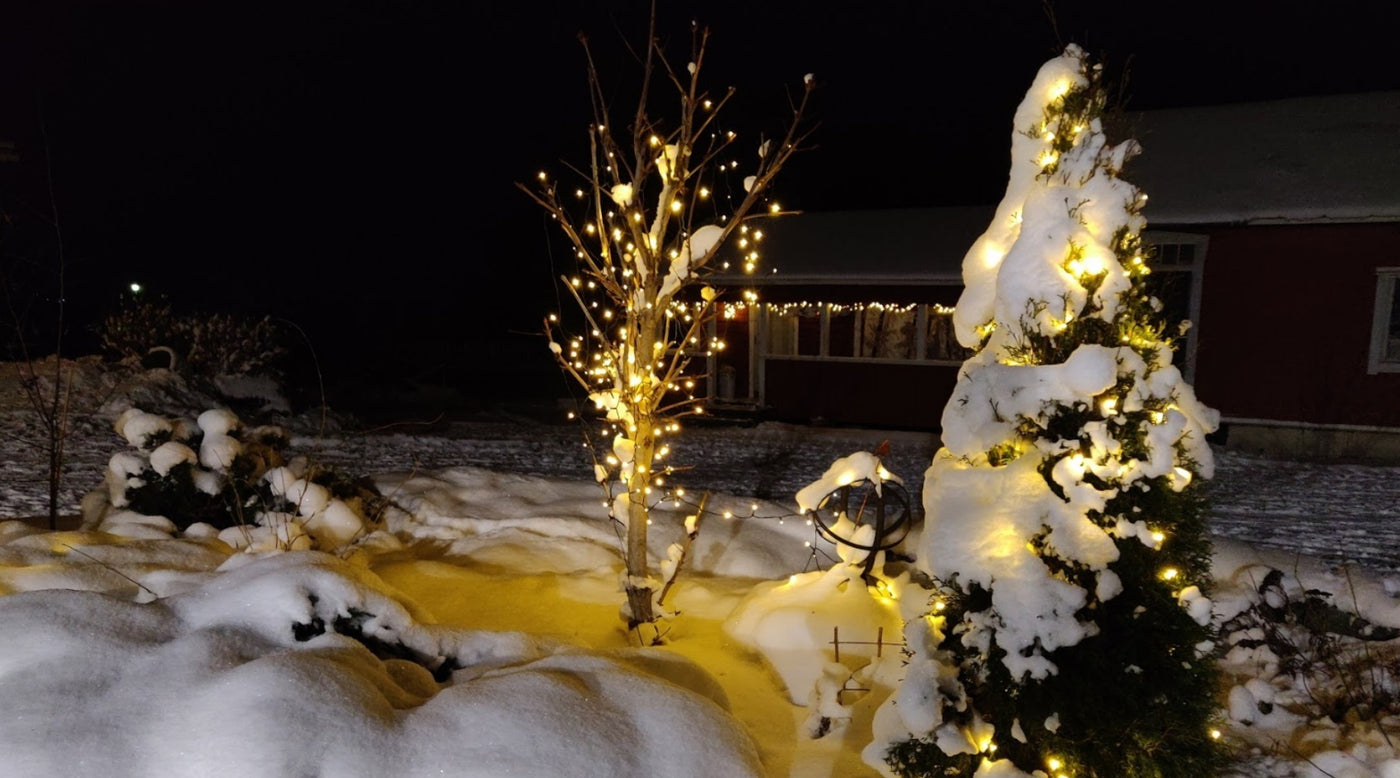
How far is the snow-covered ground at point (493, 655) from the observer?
2908 mm

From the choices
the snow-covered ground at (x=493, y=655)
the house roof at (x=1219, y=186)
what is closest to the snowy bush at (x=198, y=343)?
the house roof at (x=1219, y=186)

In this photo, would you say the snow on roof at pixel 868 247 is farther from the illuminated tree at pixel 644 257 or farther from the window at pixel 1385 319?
the illuminated tree at pixel 644 257

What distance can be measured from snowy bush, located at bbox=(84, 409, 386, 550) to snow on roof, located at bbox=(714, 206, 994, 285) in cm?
959

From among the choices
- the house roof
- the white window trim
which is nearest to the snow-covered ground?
the white window trim

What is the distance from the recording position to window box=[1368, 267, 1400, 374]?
38.6ft

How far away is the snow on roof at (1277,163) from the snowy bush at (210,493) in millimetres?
10770

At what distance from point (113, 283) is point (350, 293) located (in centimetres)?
968

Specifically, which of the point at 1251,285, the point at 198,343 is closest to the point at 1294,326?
the point at 1251,285

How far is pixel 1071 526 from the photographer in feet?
10.1

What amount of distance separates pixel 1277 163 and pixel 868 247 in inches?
258

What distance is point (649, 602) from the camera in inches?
212

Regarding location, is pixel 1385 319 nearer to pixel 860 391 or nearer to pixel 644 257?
pixel 860 391

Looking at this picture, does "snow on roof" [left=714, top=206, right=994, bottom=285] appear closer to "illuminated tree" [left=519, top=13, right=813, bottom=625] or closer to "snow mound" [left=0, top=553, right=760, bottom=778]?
"illuminated tree" [left=519, top=13, right=813, bottom=625]

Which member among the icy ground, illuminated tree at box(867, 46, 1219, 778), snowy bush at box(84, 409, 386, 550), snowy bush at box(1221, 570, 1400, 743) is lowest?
the icy ground
